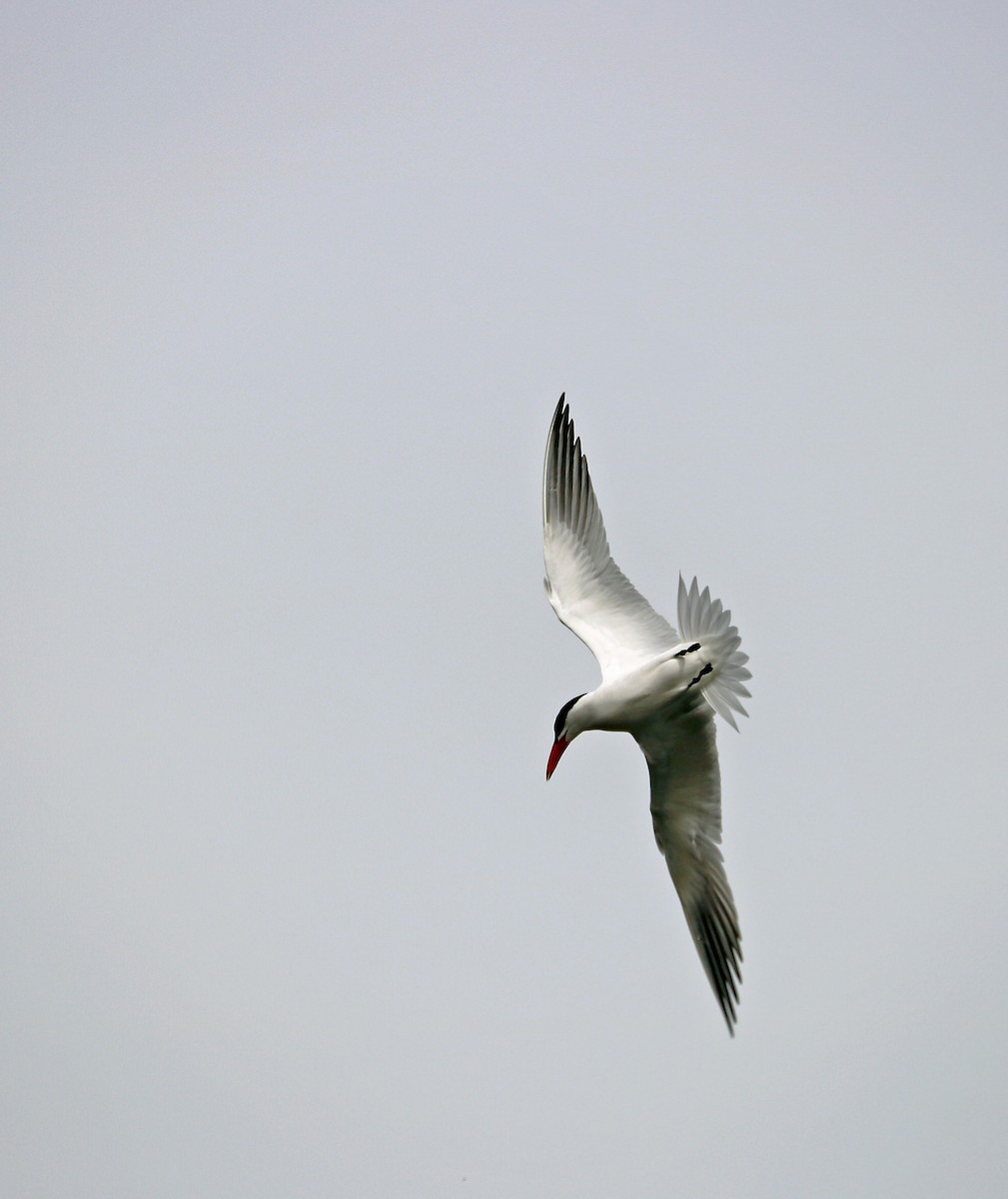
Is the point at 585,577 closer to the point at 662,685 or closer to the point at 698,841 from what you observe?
the point at 662,685

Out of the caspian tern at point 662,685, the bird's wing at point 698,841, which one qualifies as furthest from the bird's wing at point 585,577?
the bird's wing at point 698,841

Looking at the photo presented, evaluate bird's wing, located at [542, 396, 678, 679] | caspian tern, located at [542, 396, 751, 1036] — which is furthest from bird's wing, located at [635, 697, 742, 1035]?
bird's wing, located at [542, 396, 678, 679]

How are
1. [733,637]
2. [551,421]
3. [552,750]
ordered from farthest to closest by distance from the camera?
[551,421], [552,750], [733,637]

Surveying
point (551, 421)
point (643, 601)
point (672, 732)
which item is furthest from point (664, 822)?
point (551, 421)

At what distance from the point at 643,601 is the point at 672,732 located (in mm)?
1021

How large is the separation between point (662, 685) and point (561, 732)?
3.00 ft

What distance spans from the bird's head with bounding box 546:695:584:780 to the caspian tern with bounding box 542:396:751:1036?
1cm

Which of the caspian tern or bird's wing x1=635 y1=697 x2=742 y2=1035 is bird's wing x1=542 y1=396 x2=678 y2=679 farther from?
bird's wing x1=635 y1=697 x2=742 y2=1035

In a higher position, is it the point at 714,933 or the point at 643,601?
the point at 643,601

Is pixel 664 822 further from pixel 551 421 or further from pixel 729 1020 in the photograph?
pixel 551 421

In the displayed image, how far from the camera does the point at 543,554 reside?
12.6 metres

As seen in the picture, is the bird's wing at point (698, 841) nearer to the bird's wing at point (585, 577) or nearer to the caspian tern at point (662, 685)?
the caspian tern at point (662, 685)

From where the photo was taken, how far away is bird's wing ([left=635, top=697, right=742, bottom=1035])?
470 inches

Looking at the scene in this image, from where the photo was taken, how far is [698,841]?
40.1 feet
